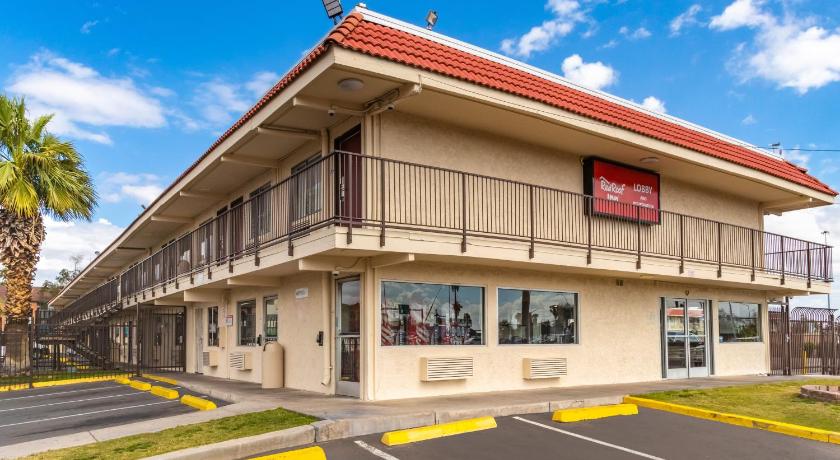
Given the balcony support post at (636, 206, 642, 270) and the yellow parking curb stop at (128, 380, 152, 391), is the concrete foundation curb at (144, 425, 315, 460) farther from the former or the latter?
the yellow parking curb stop at (128, 380, 152, 391)

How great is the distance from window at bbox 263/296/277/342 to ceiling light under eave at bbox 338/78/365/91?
6511 mm

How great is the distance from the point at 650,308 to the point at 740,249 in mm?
4000

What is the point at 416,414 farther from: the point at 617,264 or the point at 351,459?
the point at 617,264

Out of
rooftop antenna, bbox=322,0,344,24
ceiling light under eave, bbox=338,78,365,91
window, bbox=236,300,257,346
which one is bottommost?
window, bbox=236,300,257,346

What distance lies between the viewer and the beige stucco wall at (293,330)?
519 inches

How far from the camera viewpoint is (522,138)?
46.0ft

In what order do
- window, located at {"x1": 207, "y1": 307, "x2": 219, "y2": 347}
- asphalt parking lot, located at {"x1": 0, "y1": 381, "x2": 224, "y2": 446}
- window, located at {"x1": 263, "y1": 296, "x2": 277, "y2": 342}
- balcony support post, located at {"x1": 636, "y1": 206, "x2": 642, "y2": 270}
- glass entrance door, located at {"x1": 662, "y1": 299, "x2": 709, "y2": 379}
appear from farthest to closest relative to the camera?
window, located at {"x1": 207, "y1": 307, "x2": 219, "y2": 347} → glass entrance door, located at {"x1": 662, "y1": 299, "x2": 709, "y2": 379} → window, located at {"x1": 263, "y1": 296, "x2": 277, "y2": 342} → balcony support post, located at {"x1": 636, "y1": 206, "x2": 642, "y2": 270} → asphalt parking lot, located at {"x1": 0, "y1": 381, "x2": 224, "y2": 446}

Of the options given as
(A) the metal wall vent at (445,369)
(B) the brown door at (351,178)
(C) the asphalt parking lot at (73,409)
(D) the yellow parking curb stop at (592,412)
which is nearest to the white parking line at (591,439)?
(D) the yellow parking curb stop at (592,412)

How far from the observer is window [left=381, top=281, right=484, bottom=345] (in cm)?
1199

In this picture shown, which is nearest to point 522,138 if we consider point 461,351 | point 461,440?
point 461,351

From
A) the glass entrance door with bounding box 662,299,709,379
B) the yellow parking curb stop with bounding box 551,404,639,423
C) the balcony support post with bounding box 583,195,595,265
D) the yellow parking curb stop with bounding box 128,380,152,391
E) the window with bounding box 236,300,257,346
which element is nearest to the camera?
the yellow parking curb stop with bounding box 551,404,639,423

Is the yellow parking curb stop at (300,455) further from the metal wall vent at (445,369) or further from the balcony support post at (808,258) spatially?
the balcony support post at (808,258)

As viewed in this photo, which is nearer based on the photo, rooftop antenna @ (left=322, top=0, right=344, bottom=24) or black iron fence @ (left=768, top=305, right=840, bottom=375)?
rooftop antenna @ (left=322, top=0, right=344, bottom=24)

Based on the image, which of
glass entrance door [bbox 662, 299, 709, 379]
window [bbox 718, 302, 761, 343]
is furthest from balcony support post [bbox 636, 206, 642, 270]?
window [bbox 718, 302, 761, 343]
